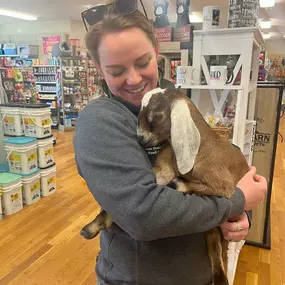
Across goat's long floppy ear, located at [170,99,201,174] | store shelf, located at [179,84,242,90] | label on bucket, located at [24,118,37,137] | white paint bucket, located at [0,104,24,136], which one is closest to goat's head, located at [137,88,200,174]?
goat's long floppy ear, located at [170,99,201,174]

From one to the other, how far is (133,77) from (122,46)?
0.09 meters

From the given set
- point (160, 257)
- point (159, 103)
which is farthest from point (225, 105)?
point (160, 257)

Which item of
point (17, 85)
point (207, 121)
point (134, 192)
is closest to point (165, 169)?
point (134, 192)

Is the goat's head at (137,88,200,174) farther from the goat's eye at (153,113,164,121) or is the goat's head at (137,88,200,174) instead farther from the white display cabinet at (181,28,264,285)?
the white display cabinet at (181,28,264,285)

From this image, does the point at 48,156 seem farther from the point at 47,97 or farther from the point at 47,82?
the point at 47,82

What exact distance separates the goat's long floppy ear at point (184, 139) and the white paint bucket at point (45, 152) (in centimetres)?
309

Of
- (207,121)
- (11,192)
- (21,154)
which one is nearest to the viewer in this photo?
(207,121)

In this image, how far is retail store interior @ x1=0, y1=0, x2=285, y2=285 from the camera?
169 cm

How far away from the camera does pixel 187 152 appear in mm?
777

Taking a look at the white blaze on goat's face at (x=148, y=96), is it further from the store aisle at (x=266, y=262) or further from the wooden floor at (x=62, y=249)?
the store aisle at (x=266, y=262)

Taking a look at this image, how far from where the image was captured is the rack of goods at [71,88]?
A: 7295mm

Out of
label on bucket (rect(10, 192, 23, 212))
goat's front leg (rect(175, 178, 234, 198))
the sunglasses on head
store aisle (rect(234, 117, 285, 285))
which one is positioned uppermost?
the sunglasses on head

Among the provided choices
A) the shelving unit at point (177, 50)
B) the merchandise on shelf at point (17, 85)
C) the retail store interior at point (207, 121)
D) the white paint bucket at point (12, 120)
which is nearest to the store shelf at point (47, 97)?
the retail store interior at point (207, 121)

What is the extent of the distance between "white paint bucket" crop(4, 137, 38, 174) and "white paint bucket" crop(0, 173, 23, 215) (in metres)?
0.15
